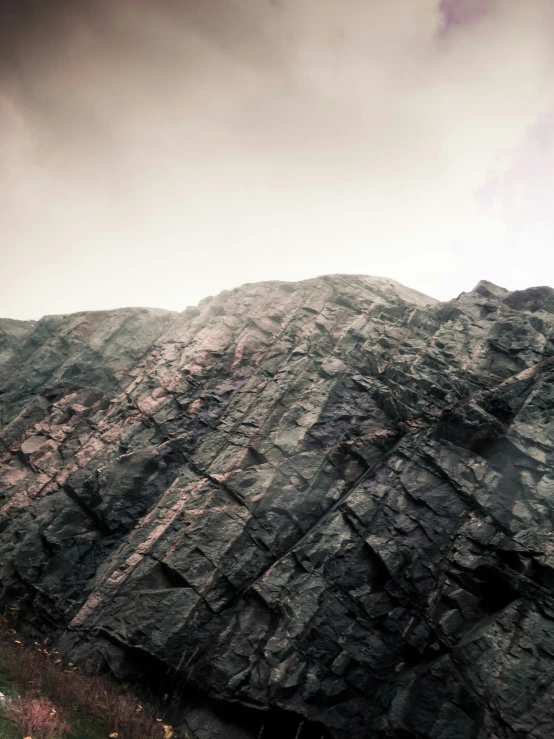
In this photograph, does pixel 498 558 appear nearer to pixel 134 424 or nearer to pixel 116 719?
pixel 116 719

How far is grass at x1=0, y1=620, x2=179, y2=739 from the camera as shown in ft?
30.6

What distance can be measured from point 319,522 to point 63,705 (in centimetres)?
923

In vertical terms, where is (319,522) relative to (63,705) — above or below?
above

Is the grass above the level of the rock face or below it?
below

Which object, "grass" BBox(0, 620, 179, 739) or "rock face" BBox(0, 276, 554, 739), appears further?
"rock face" BBox(0, 276, 554, 739)

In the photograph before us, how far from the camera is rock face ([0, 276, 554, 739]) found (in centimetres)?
1133

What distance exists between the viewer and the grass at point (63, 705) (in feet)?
30.6

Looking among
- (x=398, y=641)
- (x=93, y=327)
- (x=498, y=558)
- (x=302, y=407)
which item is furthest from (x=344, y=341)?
(x=93, y=327)

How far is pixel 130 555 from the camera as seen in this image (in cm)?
1537

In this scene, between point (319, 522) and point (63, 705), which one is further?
point (319, 522)

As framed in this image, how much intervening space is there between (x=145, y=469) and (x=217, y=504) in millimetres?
4514

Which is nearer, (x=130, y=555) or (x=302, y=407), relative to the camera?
(x=130, y=555)

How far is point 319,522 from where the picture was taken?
14.6 m

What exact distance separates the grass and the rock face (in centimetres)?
98
